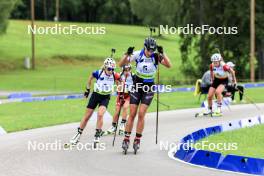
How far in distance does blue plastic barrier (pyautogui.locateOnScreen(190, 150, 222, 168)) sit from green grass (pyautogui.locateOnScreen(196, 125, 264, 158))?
1117 millimetres

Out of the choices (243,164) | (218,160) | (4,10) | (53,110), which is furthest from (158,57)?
(4,10)

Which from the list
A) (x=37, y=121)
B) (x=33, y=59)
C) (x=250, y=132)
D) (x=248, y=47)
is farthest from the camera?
(x=33, y=59)

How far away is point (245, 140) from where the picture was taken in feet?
48.5

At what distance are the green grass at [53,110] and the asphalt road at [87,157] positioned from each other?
62.6 inches

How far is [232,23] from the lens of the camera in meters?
49.8

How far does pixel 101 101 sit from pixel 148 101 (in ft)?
5.81

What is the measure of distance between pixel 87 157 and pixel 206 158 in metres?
2.53

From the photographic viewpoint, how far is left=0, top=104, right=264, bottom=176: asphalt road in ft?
36.2

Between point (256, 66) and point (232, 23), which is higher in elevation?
point (232, 23)

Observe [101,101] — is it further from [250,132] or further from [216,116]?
[216,116]

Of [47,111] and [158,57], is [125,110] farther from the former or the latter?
[47,111]

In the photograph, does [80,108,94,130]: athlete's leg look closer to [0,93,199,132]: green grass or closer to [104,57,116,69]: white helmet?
[104,57,116,69]: white helmet

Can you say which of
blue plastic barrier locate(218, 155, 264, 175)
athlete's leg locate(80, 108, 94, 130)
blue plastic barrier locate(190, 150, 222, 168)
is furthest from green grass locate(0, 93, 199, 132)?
blue plastic barrier locate(218, 155, 264, 175)

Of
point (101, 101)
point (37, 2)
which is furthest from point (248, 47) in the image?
point (37, 2)
